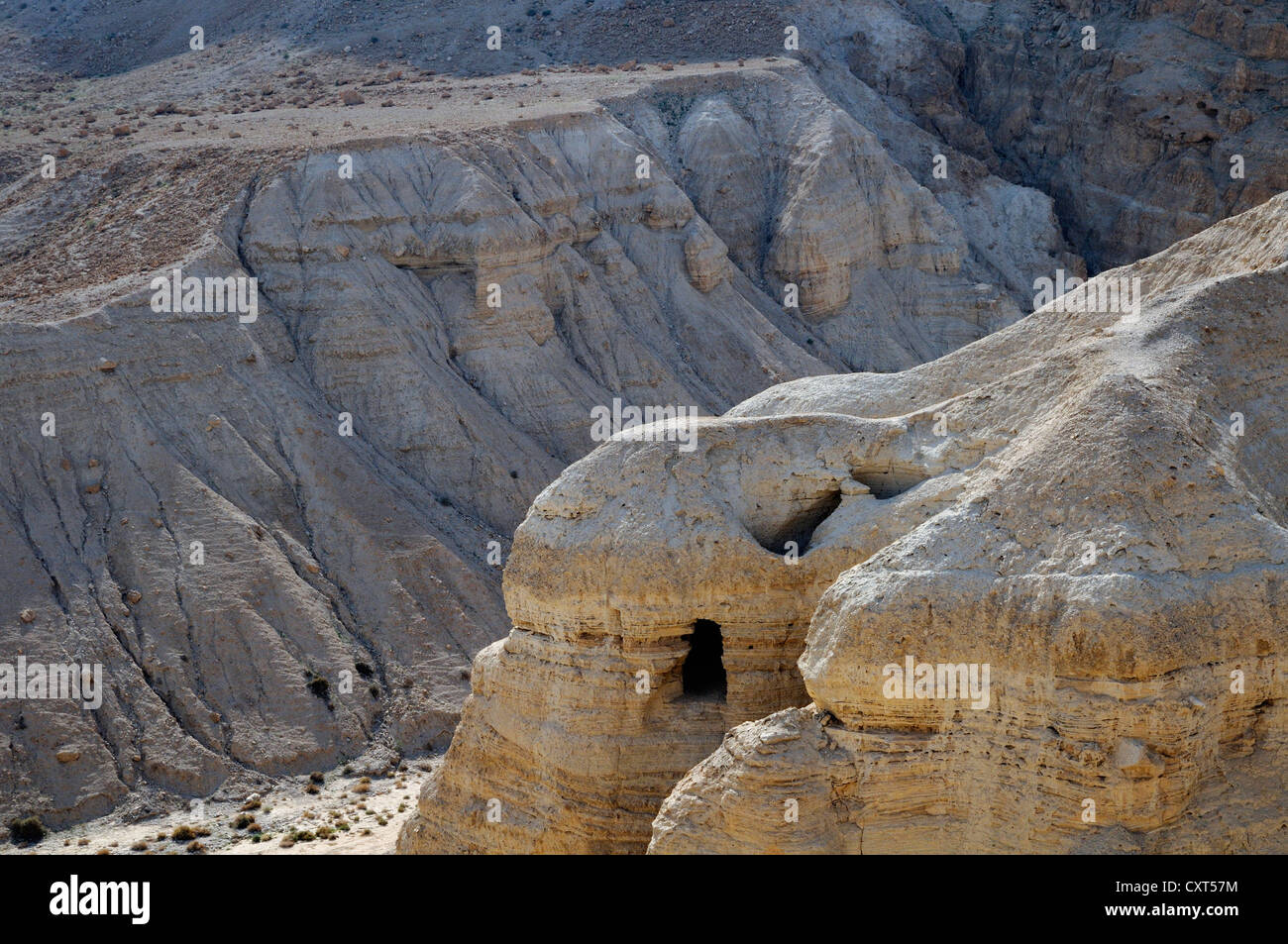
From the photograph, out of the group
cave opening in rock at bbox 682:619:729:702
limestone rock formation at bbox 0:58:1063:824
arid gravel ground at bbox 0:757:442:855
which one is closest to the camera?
cave opening in rock at bbox 682:619:729:702

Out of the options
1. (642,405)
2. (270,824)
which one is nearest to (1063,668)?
(270,824)

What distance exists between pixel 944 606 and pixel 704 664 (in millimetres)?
5798

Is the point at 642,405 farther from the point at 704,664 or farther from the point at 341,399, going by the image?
the point at 704,664

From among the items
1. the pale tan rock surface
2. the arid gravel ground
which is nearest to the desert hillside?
the pale tan rock surface

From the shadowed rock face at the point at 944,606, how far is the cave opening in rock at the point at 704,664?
1.53 ft

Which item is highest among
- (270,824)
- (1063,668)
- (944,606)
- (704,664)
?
(944,606)

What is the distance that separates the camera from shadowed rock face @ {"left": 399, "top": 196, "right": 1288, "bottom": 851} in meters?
16.6

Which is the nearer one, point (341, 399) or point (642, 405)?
point (341, 399)

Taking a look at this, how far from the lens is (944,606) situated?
17344 millimetres

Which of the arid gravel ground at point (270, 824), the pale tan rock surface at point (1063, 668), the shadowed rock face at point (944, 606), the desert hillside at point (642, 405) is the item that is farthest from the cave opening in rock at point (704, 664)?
the arid gravel ground at point (270, 824)

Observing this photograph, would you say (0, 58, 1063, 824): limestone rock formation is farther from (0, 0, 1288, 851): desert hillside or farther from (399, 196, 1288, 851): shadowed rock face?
(399, 196, 1288, 851): shadowed rock face

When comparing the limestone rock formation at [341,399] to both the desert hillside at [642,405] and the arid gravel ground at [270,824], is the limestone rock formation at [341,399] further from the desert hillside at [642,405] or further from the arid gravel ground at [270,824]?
the arid gravel ground at [270,824]

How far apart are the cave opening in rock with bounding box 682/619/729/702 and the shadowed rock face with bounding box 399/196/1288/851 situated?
0.47 m

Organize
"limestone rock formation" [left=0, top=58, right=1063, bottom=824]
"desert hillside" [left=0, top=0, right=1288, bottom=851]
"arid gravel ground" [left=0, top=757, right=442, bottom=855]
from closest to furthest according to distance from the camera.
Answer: "desert hillside" [left=0, top=0, right=1288, bottom=851] → "arid gravel ground" [left=0, top=757, right=442, bottom=855] → "limestone rock formation" [left=0, top=58, right=1063, bottom=824]
